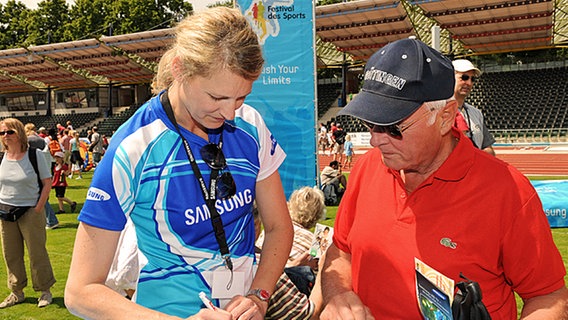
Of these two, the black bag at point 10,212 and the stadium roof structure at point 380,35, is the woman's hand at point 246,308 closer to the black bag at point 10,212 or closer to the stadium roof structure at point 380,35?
the black bag at point 10,212

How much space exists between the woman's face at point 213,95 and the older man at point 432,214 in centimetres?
37

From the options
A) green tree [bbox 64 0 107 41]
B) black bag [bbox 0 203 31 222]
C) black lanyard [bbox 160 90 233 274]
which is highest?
green tree [bbox 64 0 107 41]

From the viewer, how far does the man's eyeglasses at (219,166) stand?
1.62m

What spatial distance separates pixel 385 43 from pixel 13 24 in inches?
1598

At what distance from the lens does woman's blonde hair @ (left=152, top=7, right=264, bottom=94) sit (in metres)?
1.49

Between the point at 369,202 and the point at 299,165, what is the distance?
5516mm

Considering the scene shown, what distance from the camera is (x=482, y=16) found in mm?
28328

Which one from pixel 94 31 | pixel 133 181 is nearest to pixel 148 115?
pixel 133 181

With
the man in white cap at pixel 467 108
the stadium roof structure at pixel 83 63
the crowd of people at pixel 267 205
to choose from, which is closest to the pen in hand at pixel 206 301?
the crowd of people at pixel 267 205

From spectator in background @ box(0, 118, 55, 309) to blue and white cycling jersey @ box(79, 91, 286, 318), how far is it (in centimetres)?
398

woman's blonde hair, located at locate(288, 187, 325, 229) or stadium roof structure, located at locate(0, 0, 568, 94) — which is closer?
A: woman's blonde hair, located at locate(288, 187, 325, 229)

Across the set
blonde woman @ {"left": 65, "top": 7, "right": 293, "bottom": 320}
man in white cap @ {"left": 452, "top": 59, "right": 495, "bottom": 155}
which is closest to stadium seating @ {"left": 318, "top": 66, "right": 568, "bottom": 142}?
man in white cap @ {"left": 452, "top": 59, "right": 495, "bottom": 155}

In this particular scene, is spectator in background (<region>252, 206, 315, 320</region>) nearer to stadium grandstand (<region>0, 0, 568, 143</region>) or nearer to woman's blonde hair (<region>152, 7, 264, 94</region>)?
woman's blonde hair (<region>152, 7, 264, 94</region>)

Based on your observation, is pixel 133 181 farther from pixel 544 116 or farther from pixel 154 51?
pixel 154 51
